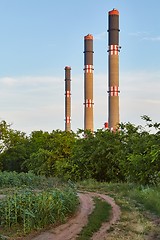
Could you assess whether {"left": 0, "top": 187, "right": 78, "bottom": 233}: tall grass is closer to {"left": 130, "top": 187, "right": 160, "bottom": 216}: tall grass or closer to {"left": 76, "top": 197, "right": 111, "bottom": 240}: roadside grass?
{"left": 76, "top": 197, "right": 111, "bottom": 240}: roadside grass

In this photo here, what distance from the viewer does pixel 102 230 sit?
1259 cm

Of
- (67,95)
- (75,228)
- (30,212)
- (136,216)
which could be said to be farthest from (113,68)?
(30,212)

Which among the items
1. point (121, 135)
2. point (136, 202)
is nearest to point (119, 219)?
point (136, 202)

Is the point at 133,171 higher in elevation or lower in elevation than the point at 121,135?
lower

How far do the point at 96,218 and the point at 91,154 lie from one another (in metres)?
19.2

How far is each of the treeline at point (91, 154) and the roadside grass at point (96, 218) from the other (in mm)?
3663

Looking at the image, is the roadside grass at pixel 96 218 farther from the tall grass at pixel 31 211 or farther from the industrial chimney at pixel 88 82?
the industrial chimney at pixel 88 82

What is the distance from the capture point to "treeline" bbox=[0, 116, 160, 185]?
24797 millimetres

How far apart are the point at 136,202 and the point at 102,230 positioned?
6153 mm

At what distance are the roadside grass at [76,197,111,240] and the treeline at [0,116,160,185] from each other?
Answer: 3.66 metres

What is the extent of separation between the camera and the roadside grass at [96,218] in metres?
11.9

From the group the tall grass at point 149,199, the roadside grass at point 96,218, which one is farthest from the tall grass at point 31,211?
the tall grass at point 149,199

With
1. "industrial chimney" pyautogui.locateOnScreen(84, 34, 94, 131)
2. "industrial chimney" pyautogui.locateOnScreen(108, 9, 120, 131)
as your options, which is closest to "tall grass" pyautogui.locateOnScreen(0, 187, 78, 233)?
"industrial chimney" pyautogui.locateOnScreen(108, 9, 120, 131)

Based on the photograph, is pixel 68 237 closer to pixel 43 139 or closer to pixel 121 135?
pixel 121 135
